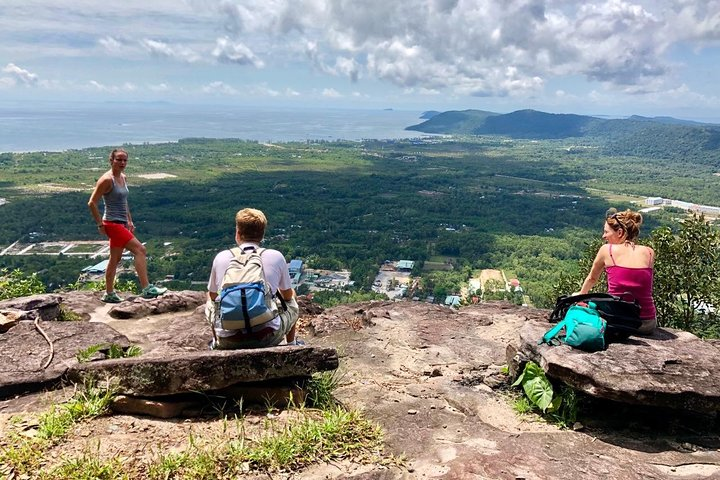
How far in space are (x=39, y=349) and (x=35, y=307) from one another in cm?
191

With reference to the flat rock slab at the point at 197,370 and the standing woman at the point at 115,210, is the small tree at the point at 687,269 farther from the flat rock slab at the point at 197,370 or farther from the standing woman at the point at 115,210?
the standing woman at the point at 115,210

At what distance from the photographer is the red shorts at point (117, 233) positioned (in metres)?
7.67

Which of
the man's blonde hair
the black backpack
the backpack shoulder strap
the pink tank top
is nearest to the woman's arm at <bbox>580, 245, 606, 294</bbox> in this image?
the pink tank top

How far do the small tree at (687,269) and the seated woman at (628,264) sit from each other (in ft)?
18.4

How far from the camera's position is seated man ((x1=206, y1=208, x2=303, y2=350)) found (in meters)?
4.42

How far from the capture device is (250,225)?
→ 460 centimetres

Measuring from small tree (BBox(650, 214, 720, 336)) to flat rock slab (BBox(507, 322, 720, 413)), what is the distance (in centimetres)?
554

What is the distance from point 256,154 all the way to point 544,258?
109m

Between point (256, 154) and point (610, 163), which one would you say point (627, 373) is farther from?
point (610, 163)

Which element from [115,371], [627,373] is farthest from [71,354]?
[627,373]

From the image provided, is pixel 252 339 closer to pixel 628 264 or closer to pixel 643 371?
pixel 643 371

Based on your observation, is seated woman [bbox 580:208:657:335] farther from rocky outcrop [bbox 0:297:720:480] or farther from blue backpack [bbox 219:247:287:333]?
blue backpack [bbox 219:247:287:333]

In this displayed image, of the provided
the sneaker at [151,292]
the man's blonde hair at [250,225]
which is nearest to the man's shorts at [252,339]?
the man's blonde hair at [250,225]

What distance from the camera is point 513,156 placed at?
175375 millimetres
